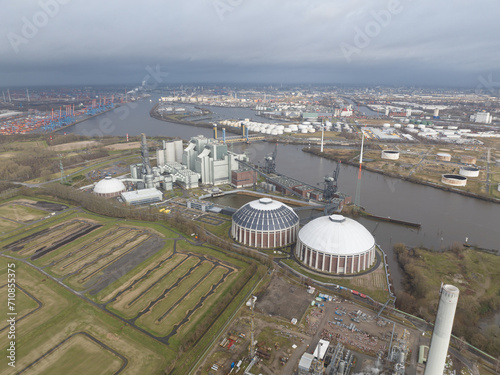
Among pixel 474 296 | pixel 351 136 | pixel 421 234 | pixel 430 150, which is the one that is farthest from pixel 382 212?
pixel 351 136

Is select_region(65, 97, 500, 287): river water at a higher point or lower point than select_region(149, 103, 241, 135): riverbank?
lower

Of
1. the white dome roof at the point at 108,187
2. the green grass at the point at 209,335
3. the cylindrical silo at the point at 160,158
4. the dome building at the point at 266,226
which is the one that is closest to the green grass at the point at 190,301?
the green grass at the point at 209,335

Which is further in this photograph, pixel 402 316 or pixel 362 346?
pixel 402 316

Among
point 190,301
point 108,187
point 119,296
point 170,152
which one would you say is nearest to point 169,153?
point 170,152

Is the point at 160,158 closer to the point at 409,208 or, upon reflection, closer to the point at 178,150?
the point at 178,150

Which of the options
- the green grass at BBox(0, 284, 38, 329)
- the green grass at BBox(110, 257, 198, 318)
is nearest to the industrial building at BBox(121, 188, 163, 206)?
the green grass at BBox(110, 257, 198, 318)

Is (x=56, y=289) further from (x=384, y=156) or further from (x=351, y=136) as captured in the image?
(x=351, y=136)

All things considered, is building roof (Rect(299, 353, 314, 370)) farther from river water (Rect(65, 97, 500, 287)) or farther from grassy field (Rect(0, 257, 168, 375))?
river water (Rect(65, 97, 500, 287))
